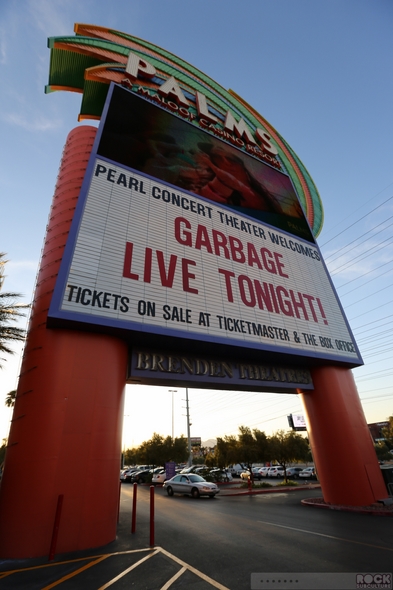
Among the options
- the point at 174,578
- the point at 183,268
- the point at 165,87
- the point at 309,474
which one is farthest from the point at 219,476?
the point at 165,87

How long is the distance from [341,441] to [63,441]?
11.8 metres

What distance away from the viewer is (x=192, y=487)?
65.3 feet

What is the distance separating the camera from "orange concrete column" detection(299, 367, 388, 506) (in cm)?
1311

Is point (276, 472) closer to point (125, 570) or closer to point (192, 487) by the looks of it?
point (192, 487)

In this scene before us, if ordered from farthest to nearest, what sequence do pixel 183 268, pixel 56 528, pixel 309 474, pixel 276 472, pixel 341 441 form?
pixel 276 472, pixel 309 474, pixel 341 441, pixel 183 268, pixel 56 528

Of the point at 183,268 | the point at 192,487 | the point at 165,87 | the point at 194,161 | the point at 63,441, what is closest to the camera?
the point at 63,441

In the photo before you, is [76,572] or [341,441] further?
[341,441]

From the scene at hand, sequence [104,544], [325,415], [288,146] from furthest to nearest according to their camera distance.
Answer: [288,146] < [325,415] < [104,544]

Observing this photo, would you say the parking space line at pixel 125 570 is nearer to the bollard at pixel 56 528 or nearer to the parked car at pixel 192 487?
→ the bollard at pixel 56 528

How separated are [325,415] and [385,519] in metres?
4.27

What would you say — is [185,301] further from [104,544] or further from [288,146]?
[288,146]

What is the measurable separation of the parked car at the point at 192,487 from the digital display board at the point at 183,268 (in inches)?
460

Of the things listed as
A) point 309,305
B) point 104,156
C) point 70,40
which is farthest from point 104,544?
point 70,40

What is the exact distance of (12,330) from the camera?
703 inches
